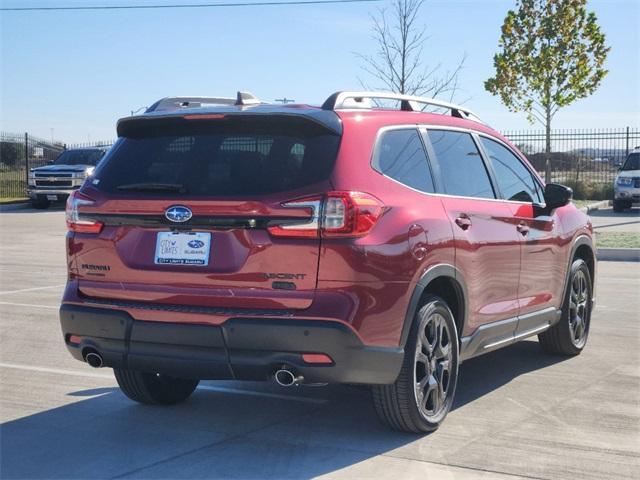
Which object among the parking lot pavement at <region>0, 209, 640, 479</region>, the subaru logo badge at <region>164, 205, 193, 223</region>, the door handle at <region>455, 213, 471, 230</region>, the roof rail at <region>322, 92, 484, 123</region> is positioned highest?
the roof rail at <region>322, 92, 484, 123</region>

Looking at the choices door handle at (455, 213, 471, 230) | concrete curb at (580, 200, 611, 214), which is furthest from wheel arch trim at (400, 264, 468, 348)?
concrete curb at (580, 200, 611, 214)

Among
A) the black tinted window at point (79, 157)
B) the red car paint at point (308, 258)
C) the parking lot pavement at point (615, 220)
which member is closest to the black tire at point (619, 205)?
the parking lot pavement at point (615, 220)

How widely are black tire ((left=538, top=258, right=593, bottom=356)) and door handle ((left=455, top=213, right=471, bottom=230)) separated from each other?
2.03 meters

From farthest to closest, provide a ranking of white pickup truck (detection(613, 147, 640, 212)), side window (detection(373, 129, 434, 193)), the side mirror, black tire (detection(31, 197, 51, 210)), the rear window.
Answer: black tire (detection(31, 197, 51, 210)) → white pickup truck (detection(613, 147, 640, 212)) → the side mirror → side window (detection(373, 129, 434, 193)) → the rear window

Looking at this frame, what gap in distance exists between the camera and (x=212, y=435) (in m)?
5.66

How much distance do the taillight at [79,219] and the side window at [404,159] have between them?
1.59 m

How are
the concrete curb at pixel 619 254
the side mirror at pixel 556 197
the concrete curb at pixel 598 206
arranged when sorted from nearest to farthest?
the side mirror at pixel 556 197 → the concrete curb at pixel 619 254 → the concrete curb at pixel 598 206

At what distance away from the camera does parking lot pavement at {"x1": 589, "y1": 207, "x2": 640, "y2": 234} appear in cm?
2208

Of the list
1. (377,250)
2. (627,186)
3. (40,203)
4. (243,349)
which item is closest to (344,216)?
(377,250)

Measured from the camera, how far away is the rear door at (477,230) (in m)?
6.05

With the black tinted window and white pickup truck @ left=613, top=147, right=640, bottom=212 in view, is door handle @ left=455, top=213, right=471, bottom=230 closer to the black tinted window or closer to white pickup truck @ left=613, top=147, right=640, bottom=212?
white pickup truck @ left=613, top=147, right=640, bottom=212

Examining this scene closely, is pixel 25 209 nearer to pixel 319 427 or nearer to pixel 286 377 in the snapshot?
pixel 319 427

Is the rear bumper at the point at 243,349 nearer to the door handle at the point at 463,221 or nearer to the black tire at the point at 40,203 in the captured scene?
the door handle at the point at 463,221

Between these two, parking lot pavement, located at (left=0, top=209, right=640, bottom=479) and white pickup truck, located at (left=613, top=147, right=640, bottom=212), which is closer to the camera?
parking lot pavement, located at (left=0, top=209, right=640, bottom=479)
